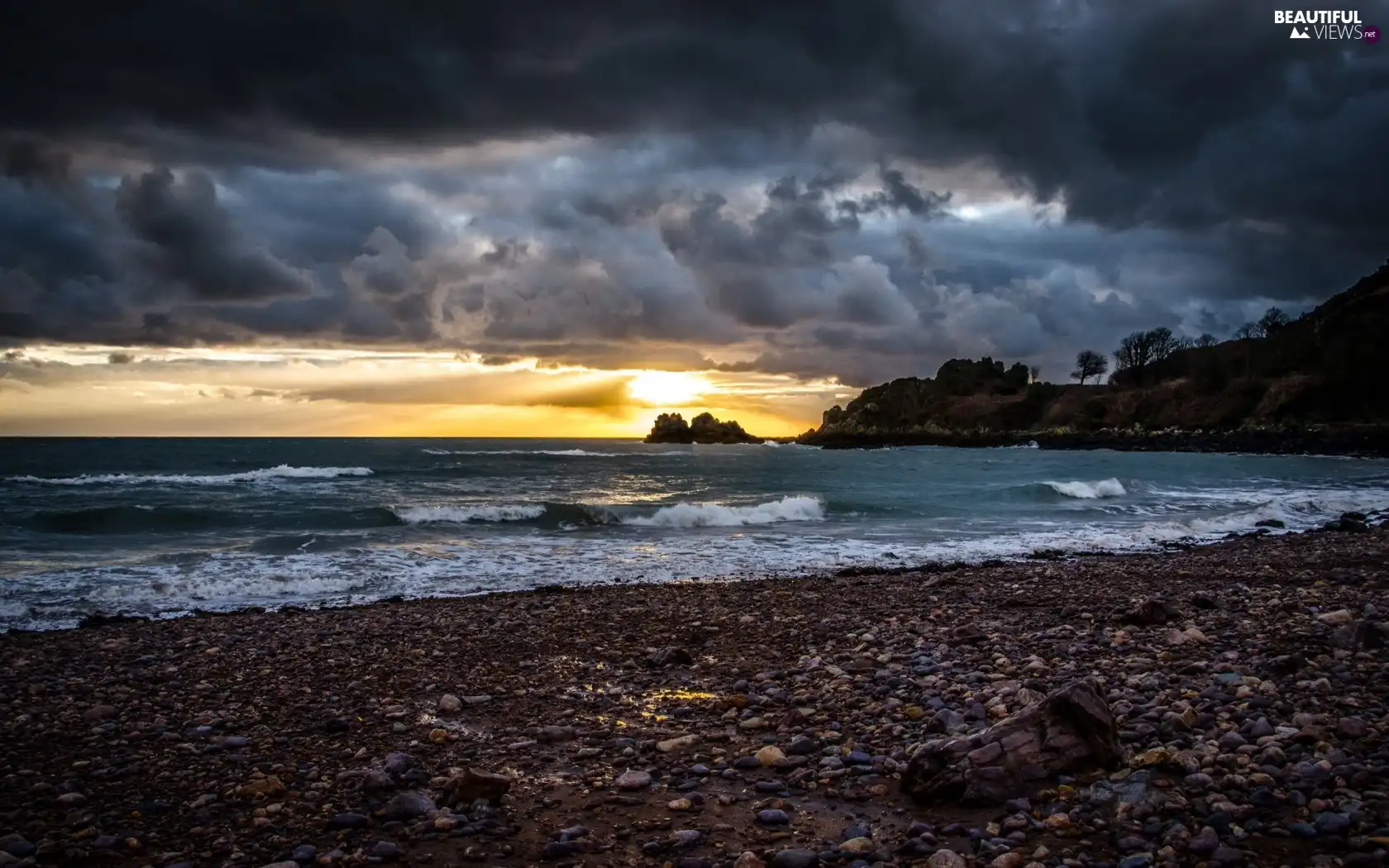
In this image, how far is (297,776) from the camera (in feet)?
19.0

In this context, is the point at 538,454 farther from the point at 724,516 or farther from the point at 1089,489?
the point at 724,516

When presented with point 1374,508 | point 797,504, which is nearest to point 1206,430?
point 1374,508

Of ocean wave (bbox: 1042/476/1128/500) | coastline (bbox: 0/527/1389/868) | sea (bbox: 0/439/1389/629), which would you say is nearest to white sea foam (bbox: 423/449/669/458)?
sea (bbox: 0/439/1389/629)

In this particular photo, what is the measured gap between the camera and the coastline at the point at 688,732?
4453 millimetres

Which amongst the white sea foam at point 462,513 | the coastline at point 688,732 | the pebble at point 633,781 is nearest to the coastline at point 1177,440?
the white sea foam at point 462,513

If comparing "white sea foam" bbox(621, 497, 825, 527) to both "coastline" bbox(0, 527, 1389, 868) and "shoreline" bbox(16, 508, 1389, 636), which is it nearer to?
"shoreline" bbox(16, 508, 1389, 636)

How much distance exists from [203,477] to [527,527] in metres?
36.6

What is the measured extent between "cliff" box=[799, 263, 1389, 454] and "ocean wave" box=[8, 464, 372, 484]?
8965 centimetres

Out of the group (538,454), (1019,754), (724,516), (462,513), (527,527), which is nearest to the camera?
(1019,754)

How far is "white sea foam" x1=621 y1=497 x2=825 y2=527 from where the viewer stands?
28734 mm

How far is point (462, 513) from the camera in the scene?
29.9 meters

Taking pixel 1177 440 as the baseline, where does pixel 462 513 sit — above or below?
below

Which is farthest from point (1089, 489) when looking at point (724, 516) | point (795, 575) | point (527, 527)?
point (795, 575)

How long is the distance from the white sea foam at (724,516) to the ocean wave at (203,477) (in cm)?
3224
